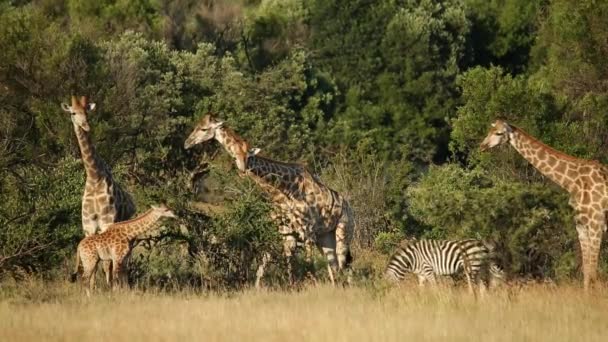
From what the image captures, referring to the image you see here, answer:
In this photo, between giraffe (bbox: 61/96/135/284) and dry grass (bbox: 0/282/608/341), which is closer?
dry grass (bbox: 0/282/608/341)

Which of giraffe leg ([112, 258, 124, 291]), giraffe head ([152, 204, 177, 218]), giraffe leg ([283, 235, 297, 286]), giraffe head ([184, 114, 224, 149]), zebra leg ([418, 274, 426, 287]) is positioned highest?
giraffe head ([184, 114, 224, 149])

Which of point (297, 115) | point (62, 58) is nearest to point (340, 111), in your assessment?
point (297, 115)

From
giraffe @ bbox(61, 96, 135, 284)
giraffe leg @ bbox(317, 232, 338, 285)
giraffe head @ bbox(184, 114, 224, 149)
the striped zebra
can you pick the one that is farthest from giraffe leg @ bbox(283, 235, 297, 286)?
giraffe @ bbox(61, 96, 135, 284)

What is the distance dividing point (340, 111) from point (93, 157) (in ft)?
73.5

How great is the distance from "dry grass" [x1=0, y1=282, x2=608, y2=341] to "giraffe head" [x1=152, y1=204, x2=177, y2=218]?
4.09 feet

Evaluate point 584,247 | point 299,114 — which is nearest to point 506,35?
point 299,114

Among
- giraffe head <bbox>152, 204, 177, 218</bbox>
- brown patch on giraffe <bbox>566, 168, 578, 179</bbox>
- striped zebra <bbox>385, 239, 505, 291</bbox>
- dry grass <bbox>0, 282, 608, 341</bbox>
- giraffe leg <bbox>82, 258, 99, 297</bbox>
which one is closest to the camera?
dry grass <bbox>0, 282, 608, 341</bbox>

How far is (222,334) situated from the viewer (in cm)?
1211

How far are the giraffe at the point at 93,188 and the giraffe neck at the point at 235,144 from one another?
5.40 ft

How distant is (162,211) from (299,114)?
19950 mm

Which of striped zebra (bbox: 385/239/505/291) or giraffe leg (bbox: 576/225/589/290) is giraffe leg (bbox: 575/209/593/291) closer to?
giraffe leg (bbox: 576/225/589/290)

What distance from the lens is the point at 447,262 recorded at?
644 inches

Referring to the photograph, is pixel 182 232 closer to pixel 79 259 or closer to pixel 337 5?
A: pixel 79 259

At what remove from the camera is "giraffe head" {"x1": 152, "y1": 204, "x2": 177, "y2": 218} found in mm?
15641
